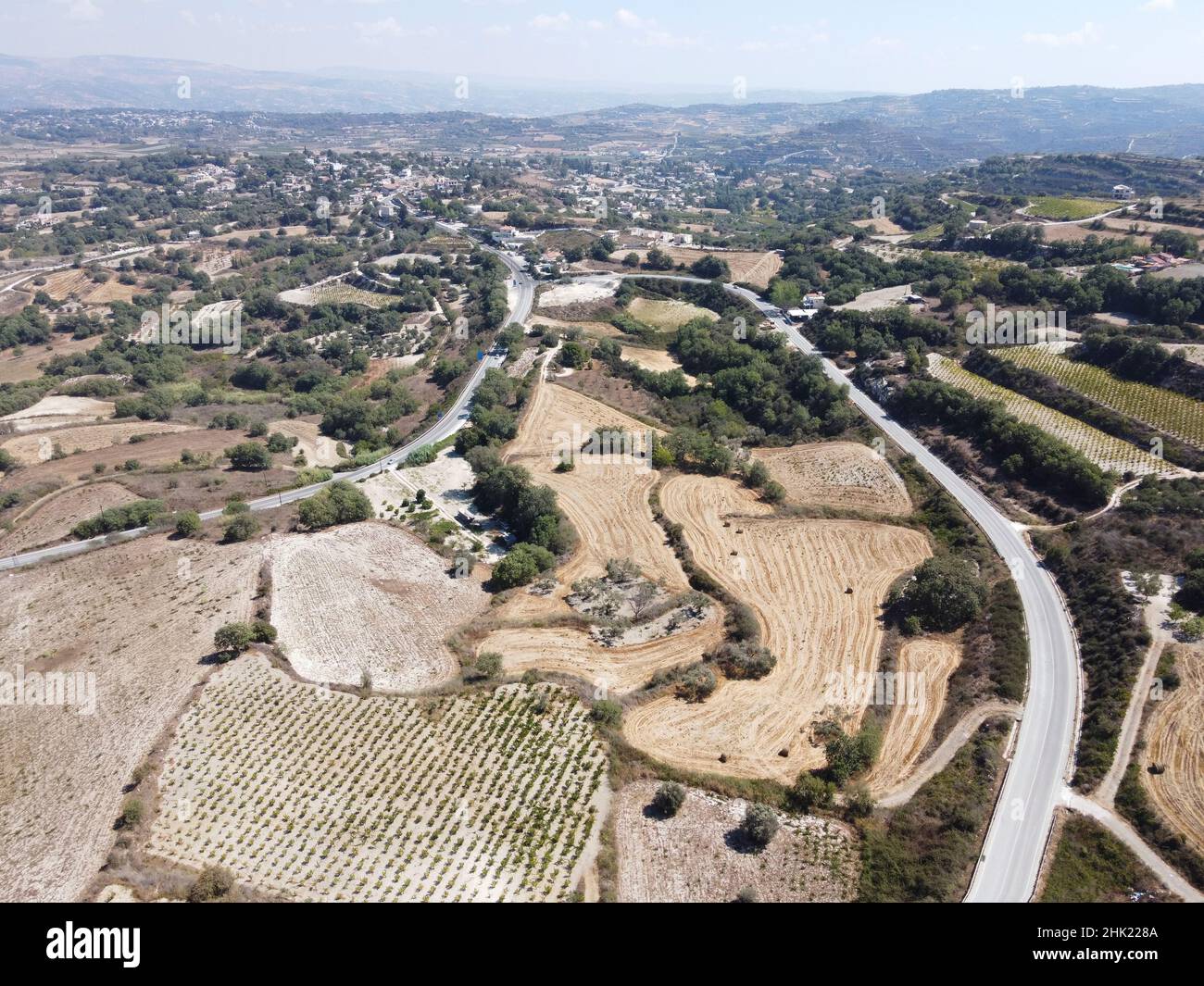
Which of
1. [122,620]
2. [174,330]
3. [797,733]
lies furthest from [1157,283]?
[174,330]

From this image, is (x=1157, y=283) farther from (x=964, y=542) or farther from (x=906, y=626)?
(x=906, y=626)

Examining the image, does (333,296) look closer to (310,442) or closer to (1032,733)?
(310,442)

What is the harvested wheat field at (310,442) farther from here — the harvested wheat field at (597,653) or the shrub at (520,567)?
the harvested wheat field at (597,653)

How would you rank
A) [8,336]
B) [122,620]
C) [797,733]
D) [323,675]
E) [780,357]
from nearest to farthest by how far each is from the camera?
[797,733] < [323,675] < [122,620] < [780,357] < [8,336]

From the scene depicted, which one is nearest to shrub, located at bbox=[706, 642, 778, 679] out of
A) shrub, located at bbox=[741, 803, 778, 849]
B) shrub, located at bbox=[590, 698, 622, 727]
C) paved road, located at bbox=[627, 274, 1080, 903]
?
shrub, located at bbox=[590, 698, 622, 727]

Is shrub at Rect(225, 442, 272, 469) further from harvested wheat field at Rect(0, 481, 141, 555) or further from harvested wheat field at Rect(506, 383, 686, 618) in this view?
harvested wheat field at Rect(506, 383, 686, 618)

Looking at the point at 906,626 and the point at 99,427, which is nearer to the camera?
the point at 906,626

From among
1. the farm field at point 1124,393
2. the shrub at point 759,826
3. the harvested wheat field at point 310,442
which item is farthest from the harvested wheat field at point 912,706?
the harvested wheat field at point 310,442
